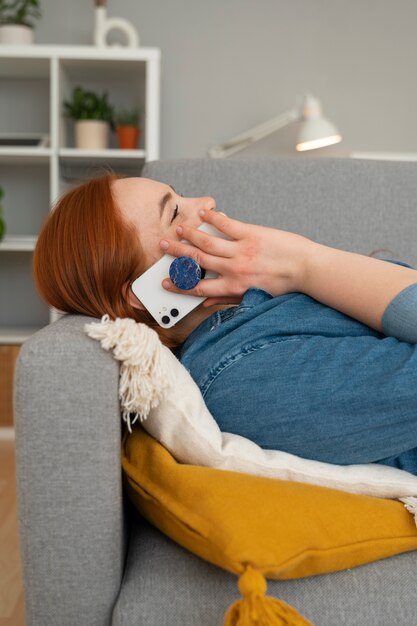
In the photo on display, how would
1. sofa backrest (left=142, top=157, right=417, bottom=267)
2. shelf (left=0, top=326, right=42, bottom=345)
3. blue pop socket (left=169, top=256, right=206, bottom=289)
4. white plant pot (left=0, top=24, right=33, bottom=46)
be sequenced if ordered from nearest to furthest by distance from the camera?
blue pop socket (left=169, top=256, right=206, bottom=289)
sofa backrest (left=142, top=157, right=417, bottom=267)
shelf (left=0, top=326, right=42, bottom=345)
white plant pot (left=0, top=24, right=33, bottom=46)

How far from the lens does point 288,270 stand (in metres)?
1.14

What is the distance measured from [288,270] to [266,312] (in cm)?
9

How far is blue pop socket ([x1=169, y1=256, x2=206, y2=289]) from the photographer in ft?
3.82

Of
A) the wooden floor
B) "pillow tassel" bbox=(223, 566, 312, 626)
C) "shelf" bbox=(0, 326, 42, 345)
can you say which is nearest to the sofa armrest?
"pillow tassel" bbox=(223, 566, 312, 626)

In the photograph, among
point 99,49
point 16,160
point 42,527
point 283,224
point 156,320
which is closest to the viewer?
point 42,527

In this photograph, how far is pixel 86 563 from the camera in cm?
85

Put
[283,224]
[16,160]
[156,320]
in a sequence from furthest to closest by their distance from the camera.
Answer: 1. [16,160]
2. [283,224]
3. [156,320]

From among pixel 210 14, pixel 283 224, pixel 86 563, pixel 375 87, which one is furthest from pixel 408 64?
pixel 86 563

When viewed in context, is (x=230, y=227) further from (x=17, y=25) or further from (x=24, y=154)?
(x=17, y=25)

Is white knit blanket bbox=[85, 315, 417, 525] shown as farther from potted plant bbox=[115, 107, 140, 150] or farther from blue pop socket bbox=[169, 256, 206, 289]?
potted plant bbox=[115, 107, 140, 150]

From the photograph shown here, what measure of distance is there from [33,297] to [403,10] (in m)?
2.10

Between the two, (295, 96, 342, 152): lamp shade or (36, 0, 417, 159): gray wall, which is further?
(36, 0, 417, 159): gray wall

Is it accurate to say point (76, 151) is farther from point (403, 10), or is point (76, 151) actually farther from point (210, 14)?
point (403, 10)

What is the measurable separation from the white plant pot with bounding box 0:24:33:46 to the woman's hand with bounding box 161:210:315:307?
2202 mm
